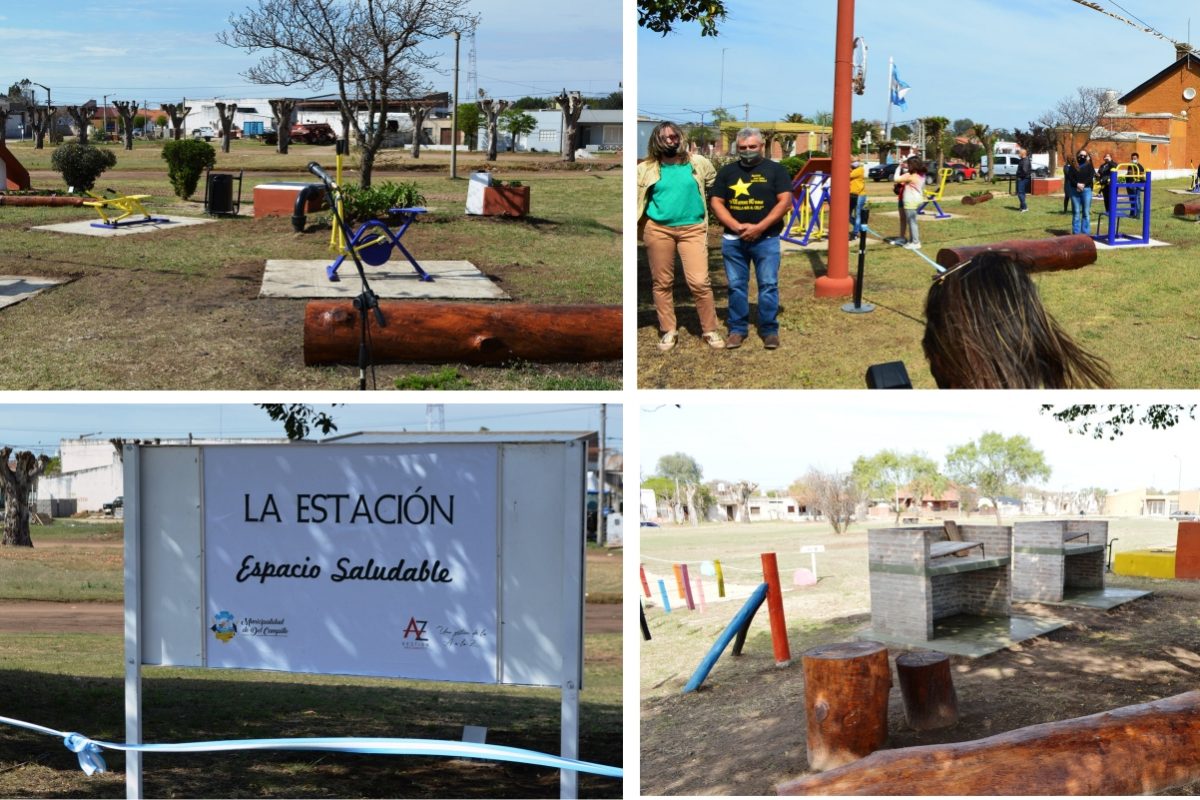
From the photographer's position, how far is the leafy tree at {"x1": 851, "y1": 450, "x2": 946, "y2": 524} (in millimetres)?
9367

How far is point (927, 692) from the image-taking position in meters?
5.43

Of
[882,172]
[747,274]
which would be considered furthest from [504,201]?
[882,172]

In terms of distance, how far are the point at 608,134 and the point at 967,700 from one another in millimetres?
27104

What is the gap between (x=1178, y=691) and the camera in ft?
19.7

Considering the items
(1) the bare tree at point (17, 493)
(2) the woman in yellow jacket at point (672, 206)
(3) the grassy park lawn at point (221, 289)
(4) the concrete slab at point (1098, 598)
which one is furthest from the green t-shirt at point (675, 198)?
(1) the bare tree at point (17, 493)

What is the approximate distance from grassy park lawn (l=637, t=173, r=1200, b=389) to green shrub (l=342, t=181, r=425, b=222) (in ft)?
10.4

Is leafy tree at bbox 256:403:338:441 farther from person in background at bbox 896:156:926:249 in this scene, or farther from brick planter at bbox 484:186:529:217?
brick planter at bbox 484:186:529:217

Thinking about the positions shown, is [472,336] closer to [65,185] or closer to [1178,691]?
[1178,691]

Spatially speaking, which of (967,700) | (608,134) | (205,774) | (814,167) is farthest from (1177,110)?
(205,774)

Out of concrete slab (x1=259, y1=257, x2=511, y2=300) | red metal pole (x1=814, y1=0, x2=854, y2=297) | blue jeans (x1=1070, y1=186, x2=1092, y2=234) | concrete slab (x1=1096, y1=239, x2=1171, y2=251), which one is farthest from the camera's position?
blue jeans (x1=1070, y1=186, x2=1092, y2=234)

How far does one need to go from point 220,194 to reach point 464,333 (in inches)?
347

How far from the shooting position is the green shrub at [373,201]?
12008mm

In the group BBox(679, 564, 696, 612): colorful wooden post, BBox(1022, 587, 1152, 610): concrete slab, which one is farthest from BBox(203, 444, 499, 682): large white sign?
BBox(1022, 587, 1152, 610): concrete slab

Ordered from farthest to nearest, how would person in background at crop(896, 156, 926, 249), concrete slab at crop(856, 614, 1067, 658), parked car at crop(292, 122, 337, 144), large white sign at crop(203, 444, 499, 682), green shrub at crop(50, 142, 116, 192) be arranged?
parked car at crop(292, 122, 337, 144) → green shrub at crop(50, 142, 116, 192) → person in background at crop(896, 156, 926, 249) → concrete slab at crop(856, 614, 1067, 658) → large white sign at crop(203, 444, 499, 682)
